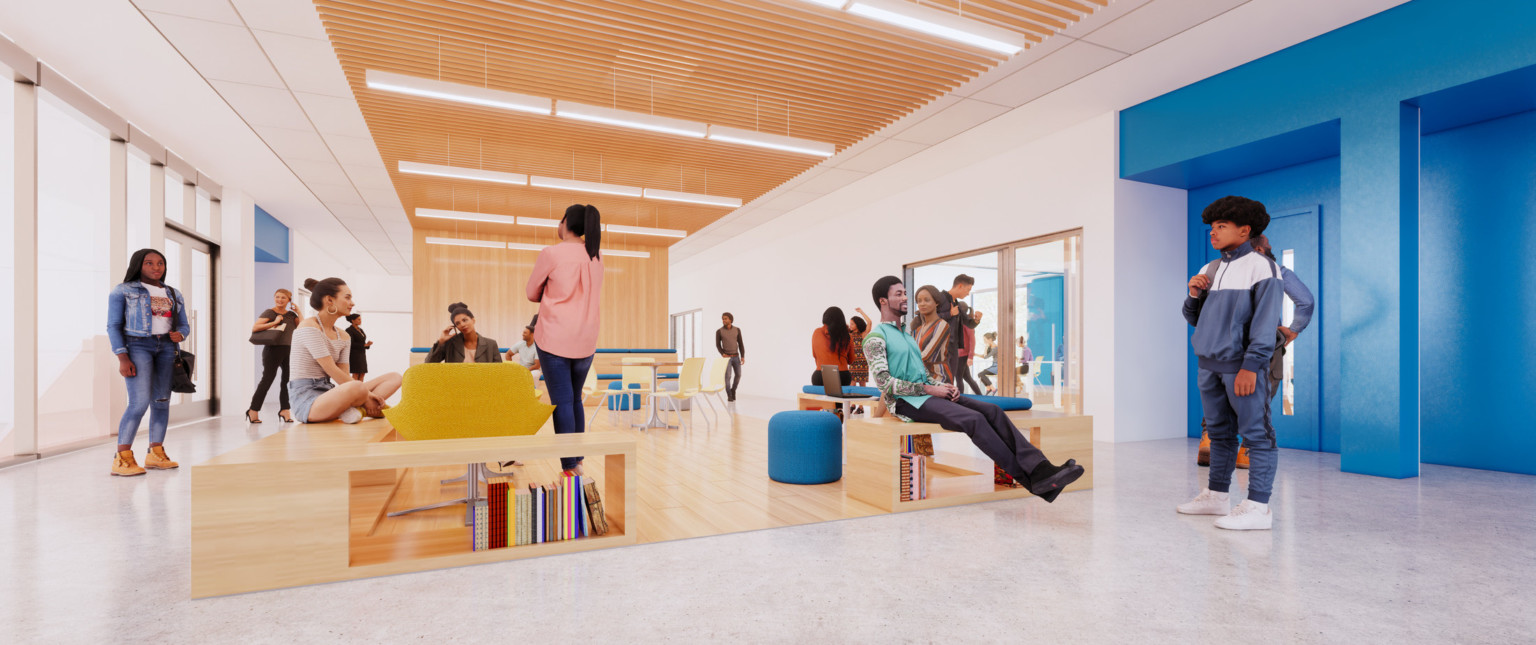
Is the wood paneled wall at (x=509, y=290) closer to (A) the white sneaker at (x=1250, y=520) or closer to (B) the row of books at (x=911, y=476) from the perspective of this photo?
(B) the row of books at (x=911, y=476)

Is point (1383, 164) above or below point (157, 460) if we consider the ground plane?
above

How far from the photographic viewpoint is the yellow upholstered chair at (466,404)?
301 cm

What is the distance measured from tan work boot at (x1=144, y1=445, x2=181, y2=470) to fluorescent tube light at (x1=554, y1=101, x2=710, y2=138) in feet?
11.8

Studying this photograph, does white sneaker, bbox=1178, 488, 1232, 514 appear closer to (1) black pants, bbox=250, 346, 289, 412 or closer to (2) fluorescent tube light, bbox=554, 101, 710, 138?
(2) fluorescent tube light, bbox=554, 101, 710, 138

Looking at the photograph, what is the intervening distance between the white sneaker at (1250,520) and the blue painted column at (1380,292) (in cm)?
223

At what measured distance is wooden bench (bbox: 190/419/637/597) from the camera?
216 cm

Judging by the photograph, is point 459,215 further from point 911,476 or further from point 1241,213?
point 1241,213

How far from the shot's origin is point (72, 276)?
5.73 m

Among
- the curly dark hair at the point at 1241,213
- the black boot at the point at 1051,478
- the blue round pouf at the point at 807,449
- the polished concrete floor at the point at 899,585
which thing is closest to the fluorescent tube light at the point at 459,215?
the polished concrete floor at the point at 899,585

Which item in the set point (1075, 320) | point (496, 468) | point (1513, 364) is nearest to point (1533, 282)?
point (1513, 364)

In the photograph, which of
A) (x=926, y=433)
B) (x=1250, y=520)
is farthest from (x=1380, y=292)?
(x=926, y=433)

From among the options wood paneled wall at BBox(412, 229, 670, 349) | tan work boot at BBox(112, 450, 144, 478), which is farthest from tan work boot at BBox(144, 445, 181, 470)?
wood paneled wall at BBox(412, 229, 670, 349)

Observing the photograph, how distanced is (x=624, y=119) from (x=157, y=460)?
13.2ft

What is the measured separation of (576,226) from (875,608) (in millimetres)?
2237
